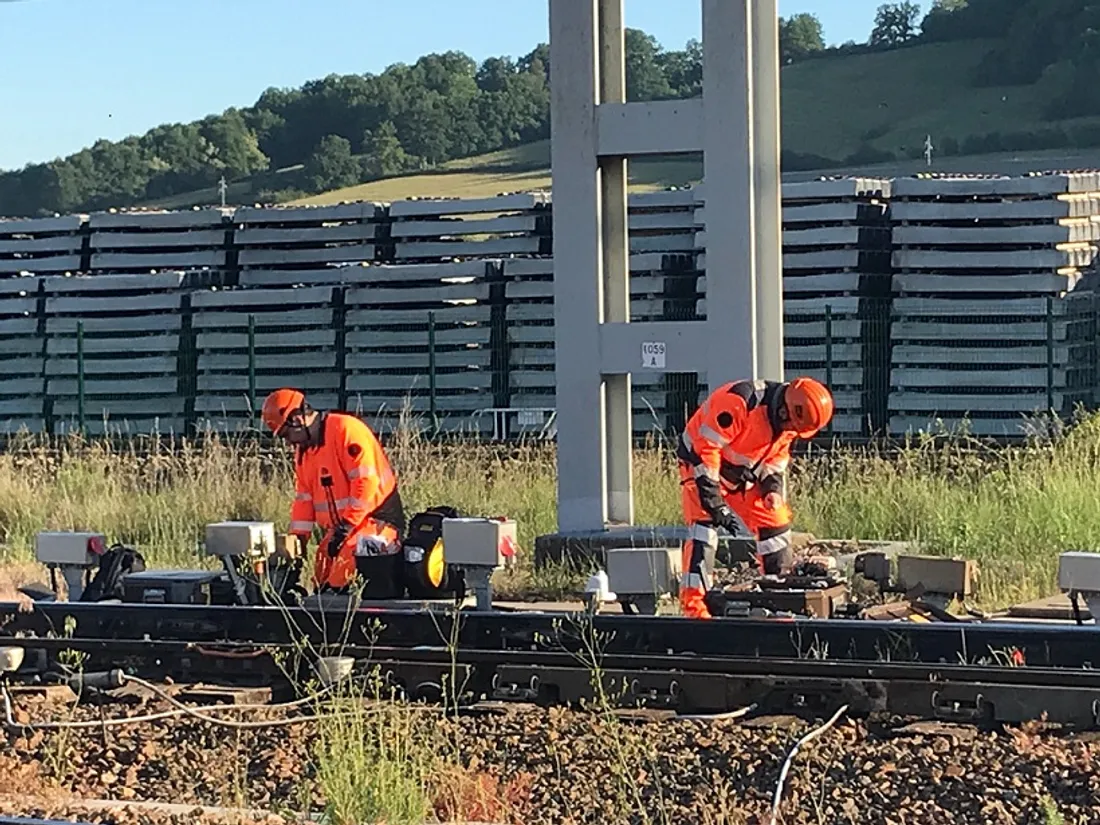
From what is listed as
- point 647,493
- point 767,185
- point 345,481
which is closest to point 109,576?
point 345,481

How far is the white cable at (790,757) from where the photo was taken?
6764 millimetres

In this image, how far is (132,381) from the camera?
2531cm

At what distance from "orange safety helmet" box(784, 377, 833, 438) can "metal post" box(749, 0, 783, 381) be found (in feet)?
8.25

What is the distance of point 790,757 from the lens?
731 cm

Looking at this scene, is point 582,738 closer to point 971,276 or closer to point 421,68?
point 971,276

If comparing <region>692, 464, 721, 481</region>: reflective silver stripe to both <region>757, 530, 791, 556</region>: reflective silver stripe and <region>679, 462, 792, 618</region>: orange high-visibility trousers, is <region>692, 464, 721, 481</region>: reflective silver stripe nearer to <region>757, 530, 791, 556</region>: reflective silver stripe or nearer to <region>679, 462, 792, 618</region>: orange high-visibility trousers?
<region>679, 462, 792, 618</region>: orange high-visibility trousers

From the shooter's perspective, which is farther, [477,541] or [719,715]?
[477,541]

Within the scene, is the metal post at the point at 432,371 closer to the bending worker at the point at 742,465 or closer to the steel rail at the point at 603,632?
the bending worker at the point at 742,465

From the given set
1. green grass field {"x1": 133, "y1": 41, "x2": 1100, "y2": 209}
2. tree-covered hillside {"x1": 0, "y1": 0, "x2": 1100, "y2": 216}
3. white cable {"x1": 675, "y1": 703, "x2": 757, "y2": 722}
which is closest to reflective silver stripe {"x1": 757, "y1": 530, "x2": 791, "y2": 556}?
white cable {"x1": 675, "y1": 703, "x2": 757, "y2": 722}

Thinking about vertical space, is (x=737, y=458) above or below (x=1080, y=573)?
above

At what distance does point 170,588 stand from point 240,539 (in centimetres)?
50

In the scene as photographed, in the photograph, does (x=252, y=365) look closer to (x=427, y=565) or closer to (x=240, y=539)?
(x=240, y=539)

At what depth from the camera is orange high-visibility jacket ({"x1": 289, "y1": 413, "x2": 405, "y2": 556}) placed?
12039 millimetres

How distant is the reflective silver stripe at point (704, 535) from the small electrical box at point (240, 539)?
2.47 meters
